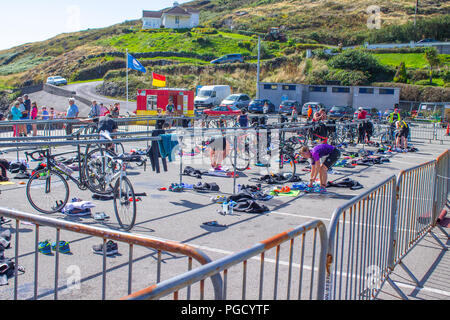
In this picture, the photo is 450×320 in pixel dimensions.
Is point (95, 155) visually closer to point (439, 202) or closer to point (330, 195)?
point (330, 195)

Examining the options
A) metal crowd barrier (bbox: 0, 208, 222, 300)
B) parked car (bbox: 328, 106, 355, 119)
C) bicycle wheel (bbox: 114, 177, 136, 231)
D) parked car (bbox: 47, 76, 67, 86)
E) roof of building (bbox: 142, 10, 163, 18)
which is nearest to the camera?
metal crowd barrier (bbox: 0, 208, 222, 300)

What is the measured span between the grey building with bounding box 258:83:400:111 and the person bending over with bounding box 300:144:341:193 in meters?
38.4

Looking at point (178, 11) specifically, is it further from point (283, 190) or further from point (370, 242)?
point (370, 242)

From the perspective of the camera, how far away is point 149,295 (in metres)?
2.22

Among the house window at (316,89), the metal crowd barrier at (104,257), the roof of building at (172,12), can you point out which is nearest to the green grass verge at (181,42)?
the roof of building at (172,12)

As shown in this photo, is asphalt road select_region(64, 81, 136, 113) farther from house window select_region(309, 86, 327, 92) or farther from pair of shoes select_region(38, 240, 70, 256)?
pair of shoes select_region(38, 240, 70, 256)

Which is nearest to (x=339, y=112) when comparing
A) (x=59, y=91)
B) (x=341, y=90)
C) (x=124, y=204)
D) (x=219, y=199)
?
(x=341, y=90)

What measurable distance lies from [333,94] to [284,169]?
39.4 m

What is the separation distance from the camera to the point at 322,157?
1078 centimetres

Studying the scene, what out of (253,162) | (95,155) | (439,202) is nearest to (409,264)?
(439,202)

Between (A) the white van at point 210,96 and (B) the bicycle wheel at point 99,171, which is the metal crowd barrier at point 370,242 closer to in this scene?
(B) the bicycle wheel at point 99,171

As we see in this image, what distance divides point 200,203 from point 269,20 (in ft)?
391

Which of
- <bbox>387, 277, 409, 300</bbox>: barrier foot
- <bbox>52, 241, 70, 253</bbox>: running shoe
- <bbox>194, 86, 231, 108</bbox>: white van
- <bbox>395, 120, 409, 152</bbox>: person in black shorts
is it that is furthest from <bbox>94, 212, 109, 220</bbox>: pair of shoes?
<bbox>194, 86, 231, 108</bbox>: white van

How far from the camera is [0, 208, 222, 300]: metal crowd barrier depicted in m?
2.91
